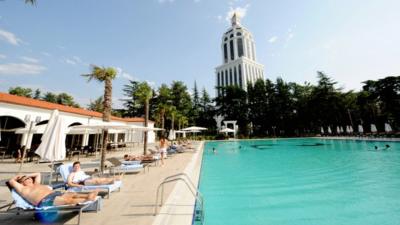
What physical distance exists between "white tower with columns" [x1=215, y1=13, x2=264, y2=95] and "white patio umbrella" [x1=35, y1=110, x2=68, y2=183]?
67828 mm

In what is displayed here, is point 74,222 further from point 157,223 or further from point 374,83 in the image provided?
point 374,83

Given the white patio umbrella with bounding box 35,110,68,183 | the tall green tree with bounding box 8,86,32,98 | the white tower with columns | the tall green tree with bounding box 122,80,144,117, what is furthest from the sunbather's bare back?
the white tower with columns

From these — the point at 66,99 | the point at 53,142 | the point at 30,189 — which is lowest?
the point at 30,189

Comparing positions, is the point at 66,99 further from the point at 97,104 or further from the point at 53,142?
the point at 53,142

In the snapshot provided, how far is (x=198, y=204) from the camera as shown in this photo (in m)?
5.75

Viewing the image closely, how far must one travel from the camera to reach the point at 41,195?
3869mm

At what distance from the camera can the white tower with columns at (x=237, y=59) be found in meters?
72.3

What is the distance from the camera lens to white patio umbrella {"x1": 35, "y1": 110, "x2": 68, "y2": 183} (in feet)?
19.0

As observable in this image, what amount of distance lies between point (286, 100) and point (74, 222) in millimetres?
55972

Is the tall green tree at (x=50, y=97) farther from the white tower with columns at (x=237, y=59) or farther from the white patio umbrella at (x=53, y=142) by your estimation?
the white patio umbrella at (x=53, y=142)

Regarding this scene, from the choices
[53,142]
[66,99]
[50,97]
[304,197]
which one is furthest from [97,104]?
[304,197]

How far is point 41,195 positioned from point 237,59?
73.3 metres

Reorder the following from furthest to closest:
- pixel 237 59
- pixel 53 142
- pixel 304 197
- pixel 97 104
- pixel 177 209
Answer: pixel 237 59
pixel 97 104
pixel 304 197
pixel 53 142
pixel 177 209

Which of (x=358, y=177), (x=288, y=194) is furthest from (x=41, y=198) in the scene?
(x=358, y=177)
